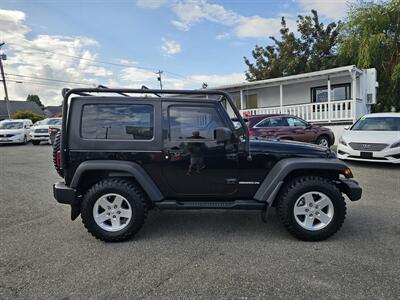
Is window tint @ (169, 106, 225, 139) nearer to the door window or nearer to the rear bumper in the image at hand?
the rear bumper

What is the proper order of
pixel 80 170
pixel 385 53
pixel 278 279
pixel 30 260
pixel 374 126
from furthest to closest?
pixel 385 53
pixel 374 126
pixel 80 170
pixel 30 260
pixel 278 279

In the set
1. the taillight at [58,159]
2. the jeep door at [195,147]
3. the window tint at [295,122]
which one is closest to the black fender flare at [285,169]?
the jeep door at [195,147]

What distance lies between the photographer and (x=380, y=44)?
15.5 m

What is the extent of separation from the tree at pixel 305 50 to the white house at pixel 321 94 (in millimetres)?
5978

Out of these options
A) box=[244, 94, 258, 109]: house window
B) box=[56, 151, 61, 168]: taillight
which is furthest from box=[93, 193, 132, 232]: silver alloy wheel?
box=[244, 94, 258, 109]: house window

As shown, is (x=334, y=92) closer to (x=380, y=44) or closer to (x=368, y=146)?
(x=380, y=44)

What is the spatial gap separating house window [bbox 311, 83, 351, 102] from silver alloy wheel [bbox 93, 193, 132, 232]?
14891 mm

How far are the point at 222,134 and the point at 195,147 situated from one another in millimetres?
405

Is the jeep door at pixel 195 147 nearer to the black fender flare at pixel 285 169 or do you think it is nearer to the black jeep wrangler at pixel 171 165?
the black jeep wrangler at pixel 171 165

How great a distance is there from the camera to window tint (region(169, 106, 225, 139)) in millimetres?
3637

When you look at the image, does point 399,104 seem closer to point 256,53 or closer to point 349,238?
point 256,53

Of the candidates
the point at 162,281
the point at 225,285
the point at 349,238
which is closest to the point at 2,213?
the point at 162,281

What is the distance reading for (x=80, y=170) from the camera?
3.50m

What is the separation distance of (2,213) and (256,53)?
24294 mm
